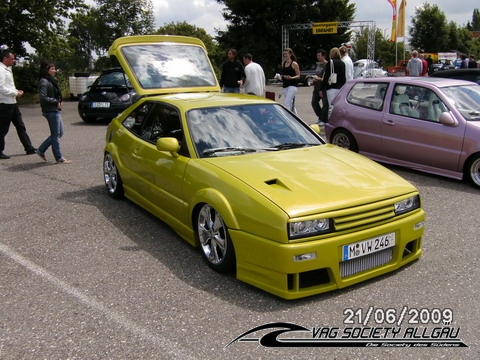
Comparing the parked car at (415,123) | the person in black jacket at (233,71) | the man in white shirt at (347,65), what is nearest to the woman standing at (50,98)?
the person in black jacket at (233,71)

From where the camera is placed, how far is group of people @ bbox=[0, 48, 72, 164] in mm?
8523

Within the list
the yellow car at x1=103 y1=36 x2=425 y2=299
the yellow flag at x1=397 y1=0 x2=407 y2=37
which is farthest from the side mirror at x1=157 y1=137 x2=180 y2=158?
the yellow flag at x1=397 y1=0 x2=407 y2=37

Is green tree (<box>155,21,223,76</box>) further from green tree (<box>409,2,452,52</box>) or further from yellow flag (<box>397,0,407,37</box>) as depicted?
green tree (<box>409,2,452,52</box>)

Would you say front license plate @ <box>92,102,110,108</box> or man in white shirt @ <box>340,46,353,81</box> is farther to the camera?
front license plate @ <box>92,102,110,108</box>

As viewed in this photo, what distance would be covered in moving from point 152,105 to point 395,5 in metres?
→ 28.2

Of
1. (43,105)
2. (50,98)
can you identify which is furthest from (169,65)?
(43,105)

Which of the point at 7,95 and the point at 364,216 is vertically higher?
the point at 7,95

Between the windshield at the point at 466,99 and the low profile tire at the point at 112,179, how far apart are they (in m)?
4.77

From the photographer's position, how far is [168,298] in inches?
148

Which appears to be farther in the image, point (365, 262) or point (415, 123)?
point (415, 123)

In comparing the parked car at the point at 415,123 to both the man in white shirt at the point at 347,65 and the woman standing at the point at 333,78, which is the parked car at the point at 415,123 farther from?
the man in white shirt at the point at 347,65

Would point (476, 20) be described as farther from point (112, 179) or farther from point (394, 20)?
point (112, 179)

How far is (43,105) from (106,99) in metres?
5.55

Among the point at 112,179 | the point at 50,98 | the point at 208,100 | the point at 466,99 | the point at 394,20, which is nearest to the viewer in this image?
the point at 208,100
